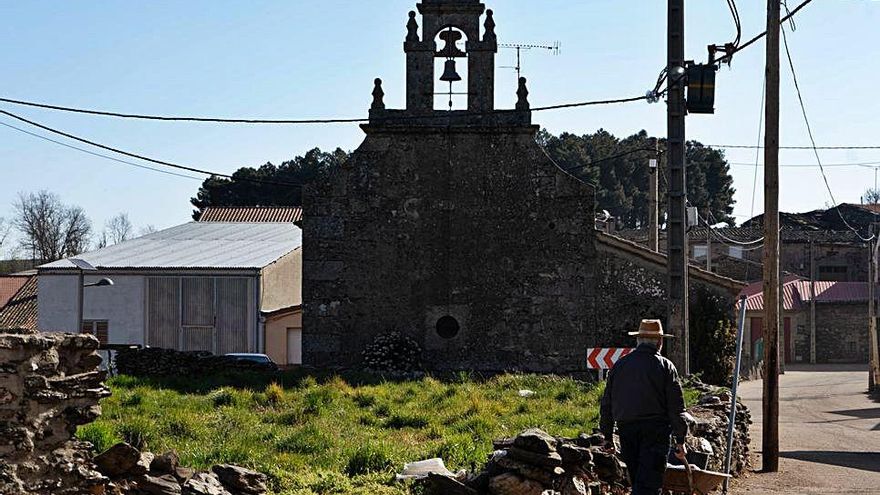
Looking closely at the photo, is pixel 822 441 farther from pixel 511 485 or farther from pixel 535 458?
pixel 511 485

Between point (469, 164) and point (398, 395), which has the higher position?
point (469, 164)

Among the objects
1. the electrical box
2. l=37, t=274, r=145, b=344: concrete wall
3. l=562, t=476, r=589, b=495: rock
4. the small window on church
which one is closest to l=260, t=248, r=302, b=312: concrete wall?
l=37, t=274, r=145, b=344: concrete wall

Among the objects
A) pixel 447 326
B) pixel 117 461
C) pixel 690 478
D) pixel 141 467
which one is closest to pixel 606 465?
pixel 690 478

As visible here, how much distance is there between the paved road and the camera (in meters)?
14.2

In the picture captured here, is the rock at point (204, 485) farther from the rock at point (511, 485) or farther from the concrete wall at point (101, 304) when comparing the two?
the concrete wall at point (101, 304)

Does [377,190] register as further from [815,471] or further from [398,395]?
[815,471]

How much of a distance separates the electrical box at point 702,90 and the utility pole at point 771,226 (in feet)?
12.0

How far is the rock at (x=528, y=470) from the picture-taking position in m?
9.60

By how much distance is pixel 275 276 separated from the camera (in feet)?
141

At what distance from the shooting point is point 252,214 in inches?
2410

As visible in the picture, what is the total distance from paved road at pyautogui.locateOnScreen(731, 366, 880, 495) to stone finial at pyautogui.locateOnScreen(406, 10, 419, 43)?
11.0 metres

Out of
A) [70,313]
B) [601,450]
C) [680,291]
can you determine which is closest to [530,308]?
[680,291]

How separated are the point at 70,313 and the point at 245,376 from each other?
82.0 ft

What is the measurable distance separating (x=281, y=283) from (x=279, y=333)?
2.64m
